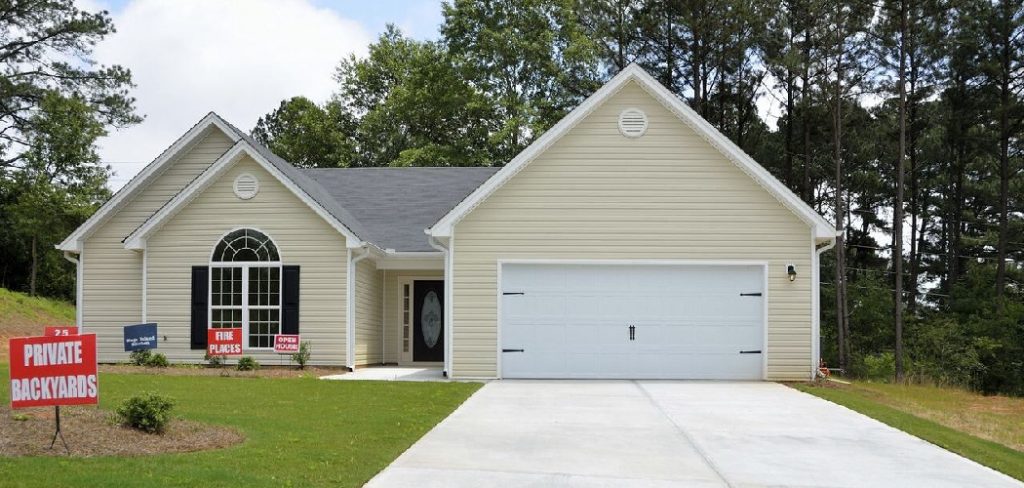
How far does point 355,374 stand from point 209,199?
4.48 meters

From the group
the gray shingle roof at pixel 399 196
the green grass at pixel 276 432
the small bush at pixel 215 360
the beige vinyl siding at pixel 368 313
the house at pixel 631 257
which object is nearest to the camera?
the green grass at pixel 276 432

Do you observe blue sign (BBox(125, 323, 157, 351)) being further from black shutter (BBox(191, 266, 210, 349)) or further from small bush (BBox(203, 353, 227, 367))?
small bush (BBox(203, 353, 227, 367))

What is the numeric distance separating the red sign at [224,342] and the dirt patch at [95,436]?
7770 millimetres

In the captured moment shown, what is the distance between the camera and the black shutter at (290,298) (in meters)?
19.0

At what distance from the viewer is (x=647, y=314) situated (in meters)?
17.9

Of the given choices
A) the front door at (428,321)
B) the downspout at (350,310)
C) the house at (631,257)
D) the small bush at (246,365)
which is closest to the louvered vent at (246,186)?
the downspout at (350,310)

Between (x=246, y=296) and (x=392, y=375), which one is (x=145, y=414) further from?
(x=246, y=296)

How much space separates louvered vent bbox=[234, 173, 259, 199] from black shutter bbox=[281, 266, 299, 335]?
160cm

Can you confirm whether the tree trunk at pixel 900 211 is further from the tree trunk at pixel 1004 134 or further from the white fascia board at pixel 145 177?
the white fascia board at pixel 145 177

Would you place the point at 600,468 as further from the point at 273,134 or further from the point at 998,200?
the point at 273,134

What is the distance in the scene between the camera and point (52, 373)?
335 inches

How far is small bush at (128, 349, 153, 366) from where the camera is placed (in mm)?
19031

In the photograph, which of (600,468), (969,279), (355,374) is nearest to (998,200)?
(969,279)

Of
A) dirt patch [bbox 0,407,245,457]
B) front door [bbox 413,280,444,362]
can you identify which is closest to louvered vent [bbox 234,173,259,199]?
front door [bbox 413,280,444,362]
